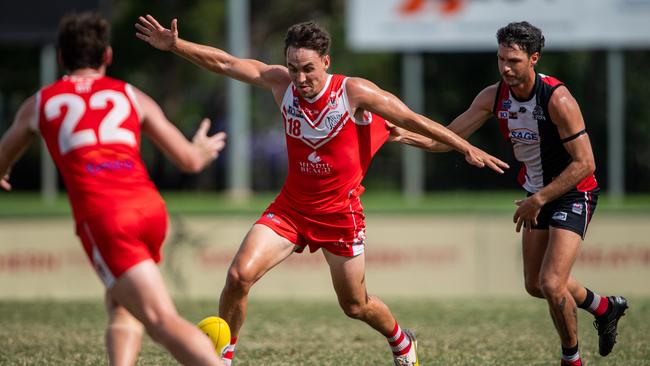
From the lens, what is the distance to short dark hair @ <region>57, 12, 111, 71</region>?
4527mm

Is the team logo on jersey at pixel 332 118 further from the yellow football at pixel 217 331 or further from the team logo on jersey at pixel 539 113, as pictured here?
the yellow football at pixel 217 331

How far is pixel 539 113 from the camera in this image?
20.6 feet

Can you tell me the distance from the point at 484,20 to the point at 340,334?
11.5 m

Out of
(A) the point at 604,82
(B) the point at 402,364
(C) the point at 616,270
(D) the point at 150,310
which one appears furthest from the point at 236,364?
(A) the point at 604,82

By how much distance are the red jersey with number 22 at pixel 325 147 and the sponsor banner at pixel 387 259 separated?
5.56m

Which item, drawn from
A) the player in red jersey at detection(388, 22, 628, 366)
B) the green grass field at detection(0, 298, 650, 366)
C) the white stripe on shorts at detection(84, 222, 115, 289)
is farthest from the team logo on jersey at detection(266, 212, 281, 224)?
the white stripe on shorts at detection(84, 222, 115, 289)

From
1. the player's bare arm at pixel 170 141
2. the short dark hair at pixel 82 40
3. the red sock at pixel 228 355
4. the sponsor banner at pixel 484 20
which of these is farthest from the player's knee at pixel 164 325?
the sponsor banner at pixel 484 20

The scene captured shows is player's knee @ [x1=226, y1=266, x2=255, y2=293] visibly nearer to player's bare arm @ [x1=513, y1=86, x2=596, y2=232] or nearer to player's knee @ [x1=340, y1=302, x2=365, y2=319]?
player's knee @ [x1=340, y1=302, x2=365, y2=319]

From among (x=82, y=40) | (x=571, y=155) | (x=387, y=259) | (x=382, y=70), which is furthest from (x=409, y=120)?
(x=382, y=70)

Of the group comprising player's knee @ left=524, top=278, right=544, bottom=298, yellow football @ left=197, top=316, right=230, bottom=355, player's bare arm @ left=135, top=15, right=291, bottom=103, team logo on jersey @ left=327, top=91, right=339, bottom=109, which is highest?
player's bare arm @ left=135, top=15, right=291, bottom=103

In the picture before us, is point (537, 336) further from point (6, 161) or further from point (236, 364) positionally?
point (6, 161)

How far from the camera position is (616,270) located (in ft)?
39.7

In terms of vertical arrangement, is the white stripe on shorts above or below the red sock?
above

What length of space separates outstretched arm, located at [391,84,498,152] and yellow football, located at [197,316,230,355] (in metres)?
1.69
